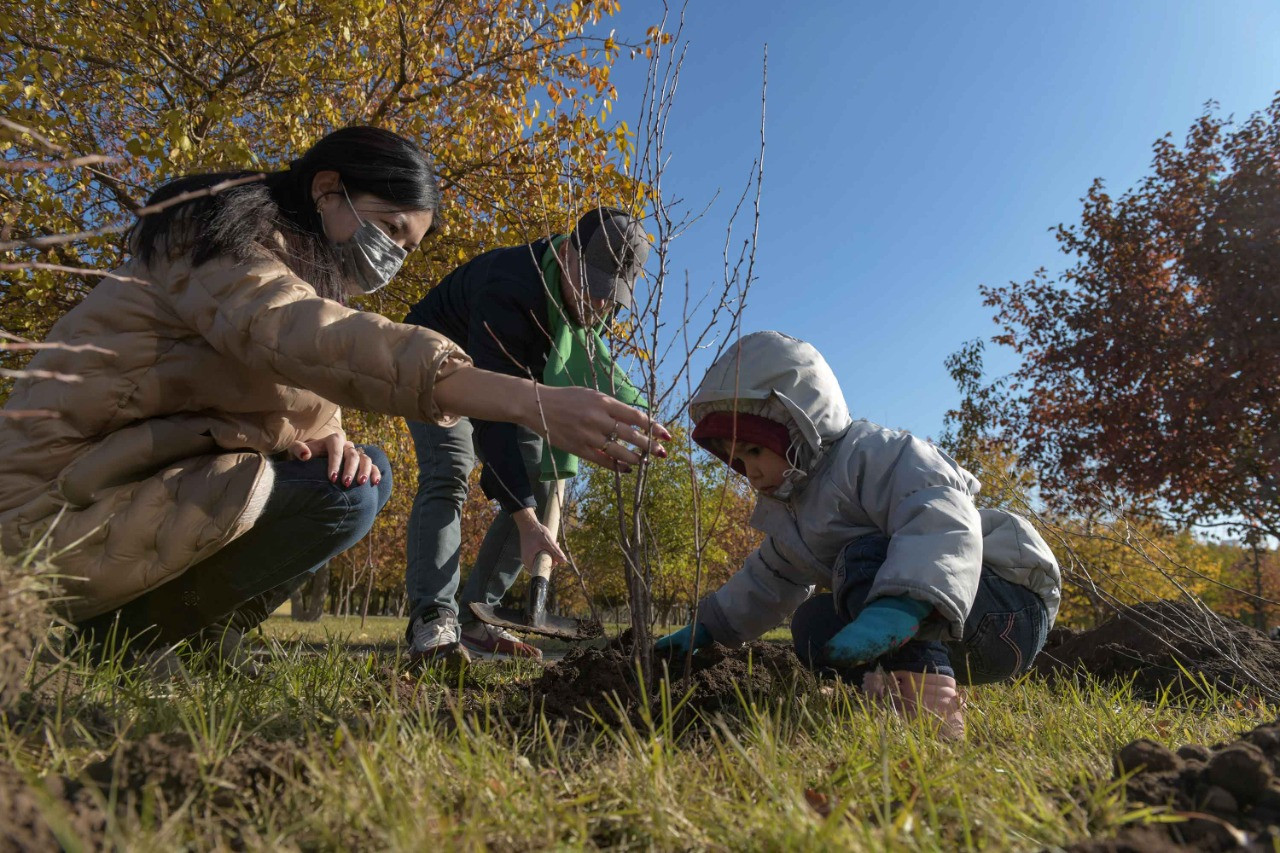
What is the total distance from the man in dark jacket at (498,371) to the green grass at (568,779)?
1.30m

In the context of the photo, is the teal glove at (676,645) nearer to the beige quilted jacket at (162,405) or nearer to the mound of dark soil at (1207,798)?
the beige quilted jacket at (162,405)

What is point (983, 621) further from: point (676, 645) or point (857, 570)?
point (676, 645)

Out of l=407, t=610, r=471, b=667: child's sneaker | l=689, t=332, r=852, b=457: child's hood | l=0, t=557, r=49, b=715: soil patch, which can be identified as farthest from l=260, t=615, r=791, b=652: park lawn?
l=689, t=332, r=852, b=457: child's hood

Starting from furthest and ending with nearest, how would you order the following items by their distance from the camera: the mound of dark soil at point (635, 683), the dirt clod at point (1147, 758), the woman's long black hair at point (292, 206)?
the woman's long black hair at point (292, 206) → the mound of dark soil at point (635, 683) → the dirt clod at point (1147, 758)

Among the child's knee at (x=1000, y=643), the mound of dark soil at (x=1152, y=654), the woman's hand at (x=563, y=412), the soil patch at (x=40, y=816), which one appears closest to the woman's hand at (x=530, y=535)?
the woman's hand at (x=563, y=412)

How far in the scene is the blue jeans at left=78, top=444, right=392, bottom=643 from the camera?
2604 millimetres

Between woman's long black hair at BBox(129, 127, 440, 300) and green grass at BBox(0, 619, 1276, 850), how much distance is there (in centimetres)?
119

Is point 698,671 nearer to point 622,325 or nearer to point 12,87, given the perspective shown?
point 622,325

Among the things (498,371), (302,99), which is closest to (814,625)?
(498,371)

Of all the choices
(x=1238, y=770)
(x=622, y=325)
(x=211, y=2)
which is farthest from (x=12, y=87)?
(x=1238, y=770)

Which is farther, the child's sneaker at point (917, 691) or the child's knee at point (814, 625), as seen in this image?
the child's knee at point (814, 625)

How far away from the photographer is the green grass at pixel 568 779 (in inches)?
43.9

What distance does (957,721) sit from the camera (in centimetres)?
206

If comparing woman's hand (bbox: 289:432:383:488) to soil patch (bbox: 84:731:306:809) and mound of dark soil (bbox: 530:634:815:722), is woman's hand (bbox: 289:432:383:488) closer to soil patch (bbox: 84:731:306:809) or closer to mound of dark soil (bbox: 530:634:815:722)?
mound of dark soil (bbox: 530:634:815:722)
